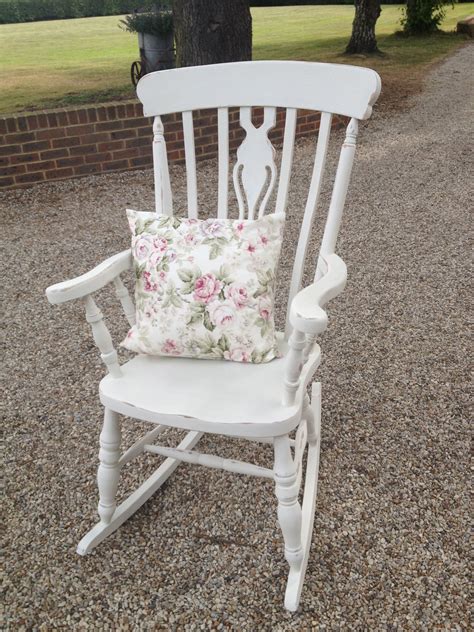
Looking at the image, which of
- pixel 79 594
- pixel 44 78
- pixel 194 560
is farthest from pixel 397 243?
pixel 44 78

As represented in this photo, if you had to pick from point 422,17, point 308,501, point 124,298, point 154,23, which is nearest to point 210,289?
point 124,298

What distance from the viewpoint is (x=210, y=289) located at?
1.41m

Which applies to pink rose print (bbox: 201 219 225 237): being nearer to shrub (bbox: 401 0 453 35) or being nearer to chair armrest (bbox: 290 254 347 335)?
chair armrest (bbox: 290 254 347 335)

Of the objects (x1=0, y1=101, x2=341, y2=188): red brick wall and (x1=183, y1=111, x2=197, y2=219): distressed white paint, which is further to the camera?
(x1=0, y1=101, x2=341, y2=188): red brick wall

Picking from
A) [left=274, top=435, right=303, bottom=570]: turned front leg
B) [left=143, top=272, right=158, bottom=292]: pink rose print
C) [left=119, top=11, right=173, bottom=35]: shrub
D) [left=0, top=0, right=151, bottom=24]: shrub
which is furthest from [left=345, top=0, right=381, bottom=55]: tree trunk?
[left=0, top=0, right=151, bottom=24]: shrub

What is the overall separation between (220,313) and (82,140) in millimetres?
3141

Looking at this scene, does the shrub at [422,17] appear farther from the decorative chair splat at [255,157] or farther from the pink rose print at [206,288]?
the pink rose print at [206,288]

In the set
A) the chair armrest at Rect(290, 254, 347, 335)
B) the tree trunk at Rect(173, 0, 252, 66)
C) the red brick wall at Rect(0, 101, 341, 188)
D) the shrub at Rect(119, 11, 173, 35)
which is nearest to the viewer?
the chair armrest at Rect(290, 254, 347, 335)

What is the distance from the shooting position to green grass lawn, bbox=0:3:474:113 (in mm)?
6348

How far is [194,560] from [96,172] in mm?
3371

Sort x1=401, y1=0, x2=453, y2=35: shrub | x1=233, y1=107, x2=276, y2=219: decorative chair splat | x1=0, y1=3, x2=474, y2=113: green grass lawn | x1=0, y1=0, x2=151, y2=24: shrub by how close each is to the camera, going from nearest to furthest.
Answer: x1=233, y1=107, x2=276, y2=219: decorative chair splat < x1=0, y1=3, x2=474, y2=113: green grass lawn < x1=401, y1=0, x2=453, y2=35: shrub < x1=0, y1=0, x2=151, y2=24: shrub

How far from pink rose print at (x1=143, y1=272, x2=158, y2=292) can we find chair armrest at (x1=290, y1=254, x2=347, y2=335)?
1.34 ft

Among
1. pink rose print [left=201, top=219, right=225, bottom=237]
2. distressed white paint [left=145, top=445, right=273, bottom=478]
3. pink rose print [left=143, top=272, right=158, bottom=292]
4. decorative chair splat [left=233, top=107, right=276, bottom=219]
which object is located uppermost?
decorative chair splat [left=233, top=107, right=276, bottom=219]

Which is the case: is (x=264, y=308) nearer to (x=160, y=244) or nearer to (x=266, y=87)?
(x=160, y=244)
